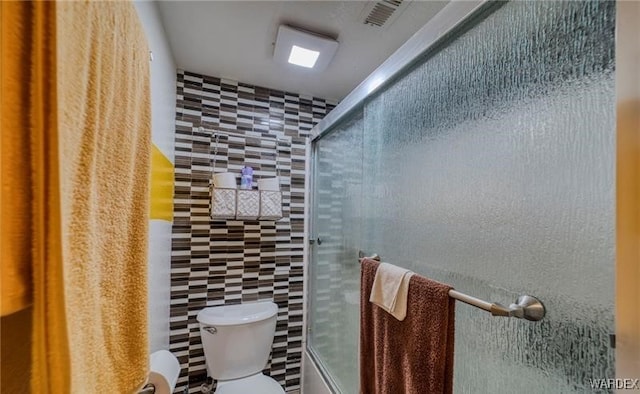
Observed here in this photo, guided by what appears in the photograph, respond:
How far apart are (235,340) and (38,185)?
1.41 metres

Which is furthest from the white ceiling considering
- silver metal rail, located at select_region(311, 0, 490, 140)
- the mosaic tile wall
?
Result: silver metal rail, located at select_region(311, 0, 490, 140)

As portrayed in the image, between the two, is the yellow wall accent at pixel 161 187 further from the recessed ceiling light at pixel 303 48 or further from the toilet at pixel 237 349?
the recessed ceiling light at pixel 303 48

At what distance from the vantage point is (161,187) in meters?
1.21

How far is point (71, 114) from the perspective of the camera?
1.18 ft

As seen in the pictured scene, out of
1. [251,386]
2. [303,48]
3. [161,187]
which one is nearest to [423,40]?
[303,48]

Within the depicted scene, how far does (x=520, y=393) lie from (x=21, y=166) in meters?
1.00

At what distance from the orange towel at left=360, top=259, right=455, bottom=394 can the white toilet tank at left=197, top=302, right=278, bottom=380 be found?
0.79m

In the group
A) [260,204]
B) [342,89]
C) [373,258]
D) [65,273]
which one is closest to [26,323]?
[65,273]

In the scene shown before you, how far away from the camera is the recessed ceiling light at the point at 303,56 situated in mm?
1315

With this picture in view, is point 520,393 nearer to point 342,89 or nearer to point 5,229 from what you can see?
point 5,229

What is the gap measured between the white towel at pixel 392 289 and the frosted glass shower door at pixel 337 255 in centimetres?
33

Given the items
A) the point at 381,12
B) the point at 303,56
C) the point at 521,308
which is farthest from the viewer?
the point at 303,56

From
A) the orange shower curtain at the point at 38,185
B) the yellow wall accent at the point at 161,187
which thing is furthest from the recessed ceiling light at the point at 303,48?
the orange shower curtain at the point at 38,185

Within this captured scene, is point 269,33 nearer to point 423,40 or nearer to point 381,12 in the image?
point 381,12
